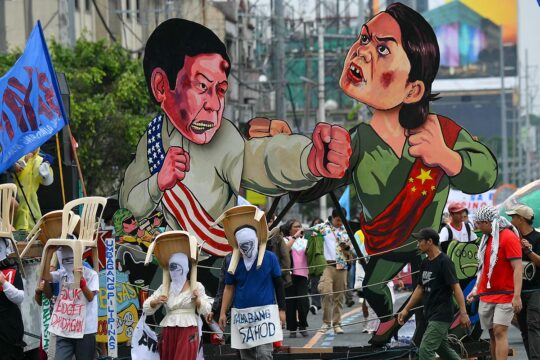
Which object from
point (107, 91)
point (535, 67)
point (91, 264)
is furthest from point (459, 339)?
point (535, 67)

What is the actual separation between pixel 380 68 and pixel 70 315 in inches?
196

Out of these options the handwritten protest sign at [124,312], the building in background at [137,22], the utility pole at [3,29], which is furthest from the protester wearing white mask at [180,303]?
the utility pole at [3,29]

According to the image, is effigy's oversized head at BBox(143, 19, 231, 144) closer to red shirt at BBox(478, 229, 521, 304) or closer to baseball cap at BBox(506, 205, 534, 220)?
baseball cap at BBox(506, 205, 534, 220)

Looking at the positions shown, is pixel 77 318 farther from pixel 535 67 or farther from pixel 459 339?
pixel 535 67

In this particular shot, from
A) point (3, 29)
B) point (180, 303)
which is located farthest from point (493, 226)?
point (3, 29)

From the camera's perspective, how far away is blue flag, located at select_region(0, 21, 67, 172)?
52.9 ft

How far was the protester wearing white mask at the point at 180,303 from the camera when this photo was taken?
13297 mm

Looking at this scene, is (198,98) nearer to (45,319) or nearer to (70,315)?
(45,319)

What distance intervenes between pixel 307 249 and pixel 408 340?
6.32 meters

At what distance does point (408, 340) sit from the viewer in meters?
16.3

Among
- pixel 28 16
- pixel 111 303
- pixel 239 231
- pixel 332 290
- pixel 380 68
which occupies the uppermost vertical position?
pixel 28 16

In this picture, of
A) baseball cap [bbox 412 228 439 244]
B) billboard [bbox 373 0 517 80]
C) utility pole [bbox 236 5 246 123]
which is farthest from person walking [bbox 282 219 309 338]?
billboard [bbox 373 0 517 80]

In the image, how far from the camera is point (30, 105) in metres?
16.4

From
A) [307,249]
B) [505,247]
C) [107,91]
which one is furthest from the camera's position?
[107,91]
